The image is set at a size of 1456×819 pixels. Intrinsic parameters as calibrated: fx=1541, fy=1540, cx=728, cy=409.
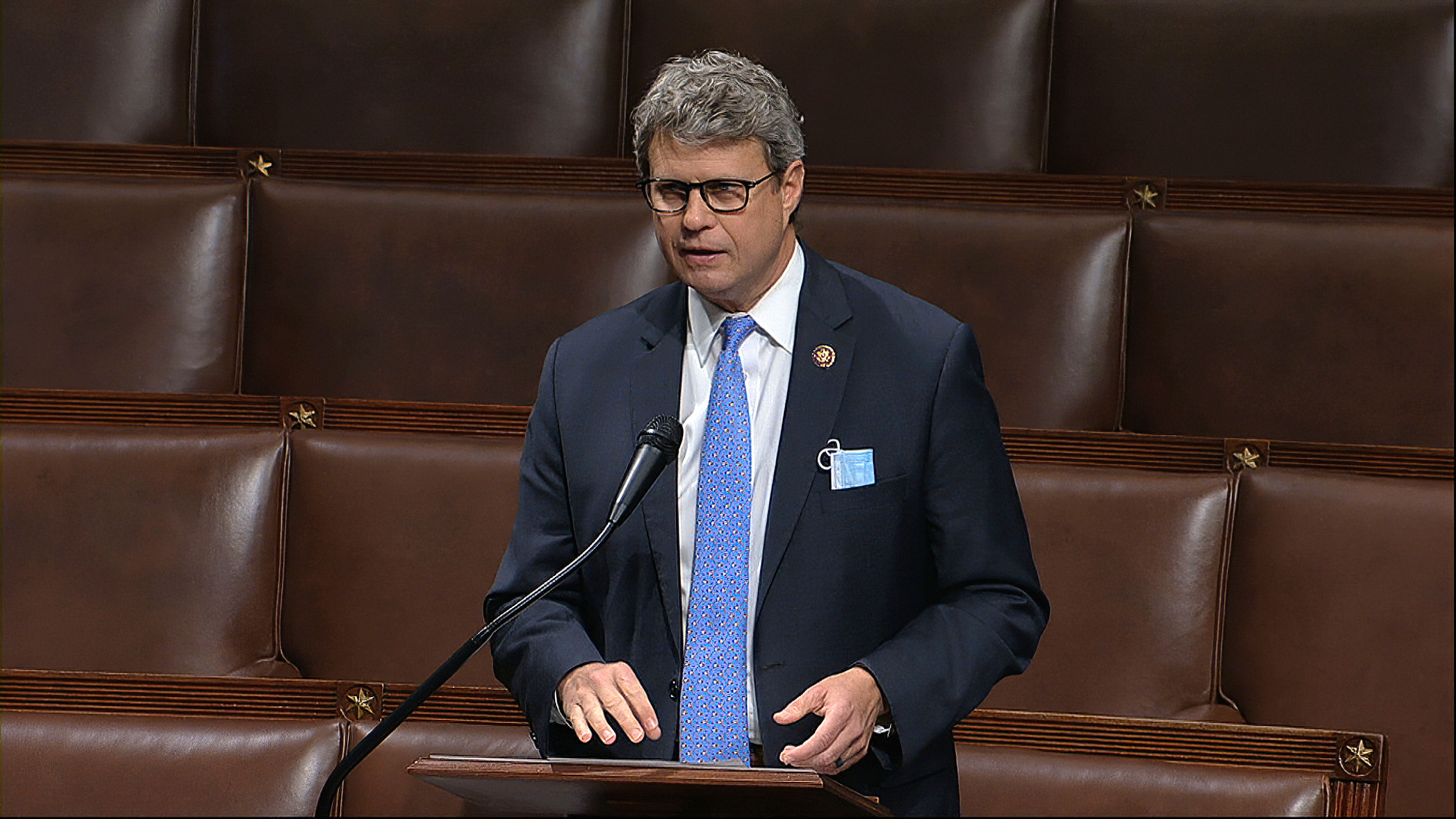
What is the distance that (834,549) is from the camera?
21.6 inches

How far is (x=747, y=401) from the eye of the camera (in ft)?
1.87

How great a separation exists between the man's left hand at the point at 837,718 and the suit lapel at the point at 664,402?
0.07 m

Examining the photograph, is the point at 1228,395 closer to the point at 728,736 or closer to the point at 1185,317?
the point at 1185,317

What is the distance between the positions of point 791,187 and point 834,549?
140 mm

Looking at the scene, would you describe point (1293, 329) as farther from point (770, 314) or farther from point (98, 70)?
point (98, 70)

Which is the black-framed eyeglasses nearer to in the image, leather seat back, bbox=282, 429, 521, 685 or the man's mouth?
the man's mouth

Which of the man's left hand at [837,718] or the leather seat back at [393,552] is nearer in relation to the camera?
the man's left hand at [837,718]

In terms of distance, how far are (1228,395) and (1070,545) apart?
156 millimetres

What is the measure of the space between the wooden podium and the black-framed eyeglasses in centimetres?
23

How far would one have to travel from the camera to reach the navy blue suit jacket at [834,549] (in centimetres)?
54

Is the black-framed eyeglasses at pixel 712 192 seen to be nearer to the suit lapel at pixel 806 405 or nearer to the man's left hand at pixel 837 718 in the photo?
the suit lapel at pixel 806 405

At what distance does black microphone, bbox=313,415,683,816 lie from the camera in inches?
17.9

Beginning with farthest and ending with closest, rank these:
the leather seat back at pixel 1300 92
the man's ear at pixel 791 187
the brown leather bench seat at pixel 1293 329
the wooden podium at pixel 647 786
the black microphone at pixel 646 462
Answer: the leather seat back at pixel 1300 92 < the brown leather bench seat at pixel 1293 329 < the man's ear at pixel 791 187 < the black microphone at pixel 646 462 < the wooden podium at pixel 647 786

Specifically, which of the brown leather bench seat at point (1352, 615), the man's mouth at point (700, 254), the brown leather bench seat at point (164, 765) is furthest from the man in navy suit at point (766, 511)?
the brown leather bench seat at point (1352, 615)
